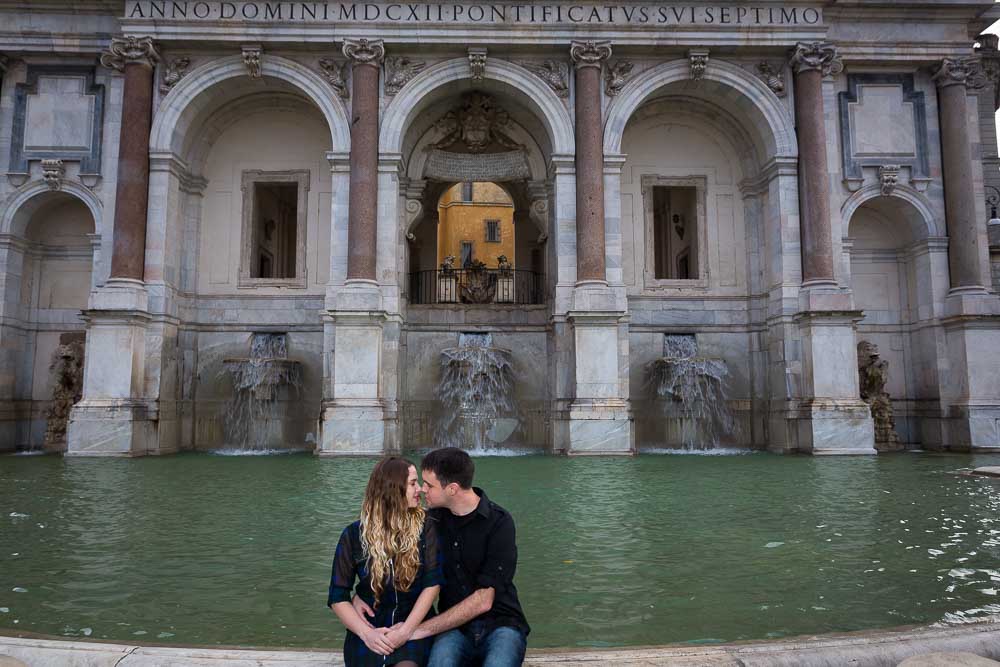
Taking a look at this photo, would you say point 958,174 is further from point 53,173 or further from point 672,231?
point 53,173

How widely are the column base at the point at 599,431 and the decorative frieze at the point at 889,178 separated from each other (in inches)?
351

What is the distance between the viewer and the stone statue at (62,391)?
16828 millimetres

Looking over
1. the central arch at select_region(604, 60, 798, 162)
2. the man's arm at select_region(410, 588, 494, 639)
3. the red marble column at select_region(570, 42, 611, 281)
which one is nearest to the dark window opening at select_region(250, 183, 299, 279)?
the red marble column at select_region(570, 42, 611, 281)

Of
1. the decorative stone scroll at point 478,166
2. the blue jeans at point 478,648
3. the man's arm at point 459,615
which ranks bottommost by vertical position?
the blue jeans at point 478,648

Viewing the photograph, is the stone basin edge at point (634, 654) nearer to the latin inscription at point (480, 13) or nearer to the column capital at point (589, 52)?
the column capital at point (589, 52)

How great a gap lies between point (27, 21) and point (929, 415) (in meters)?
24.0

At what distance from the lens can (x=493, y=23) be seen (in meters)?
16.4

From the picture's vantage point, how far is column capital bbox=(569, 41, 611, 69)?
1633 cm

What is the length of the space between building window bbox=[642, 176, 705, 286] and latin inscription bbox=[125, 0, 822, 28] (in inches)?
163

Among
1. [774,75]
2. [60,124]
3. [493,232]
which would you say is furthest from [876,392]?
[493,232]

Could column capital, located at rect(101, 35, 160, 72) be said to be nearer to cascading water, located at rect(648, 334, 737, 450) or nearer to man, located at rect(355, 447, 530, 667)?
cascading water, located at rect(648, 334, 737, 450)

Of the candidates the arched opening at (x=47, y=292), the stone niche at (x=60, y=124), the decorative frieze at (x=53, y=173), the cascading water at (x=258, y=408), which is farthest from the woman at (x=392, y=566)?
the decorative frieze at (x=53, y=173)

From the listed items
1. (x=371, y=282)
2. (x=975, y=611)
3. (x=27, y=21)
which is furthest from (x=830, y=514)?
(x=27, y=21)

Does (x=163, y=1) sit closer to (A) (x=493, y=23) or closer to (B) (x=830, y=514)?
(A) (x=493, y=23)
